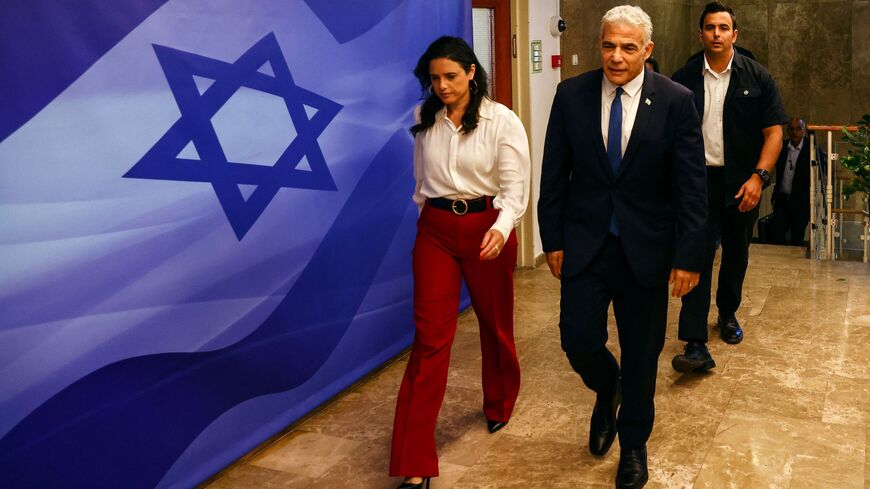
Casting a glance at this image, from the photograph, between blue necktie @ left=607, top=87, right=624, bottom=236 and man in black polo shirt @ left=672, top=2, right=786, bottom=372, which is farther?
man in black polo shirt @ left=672, top=2, right=786, bottom=372

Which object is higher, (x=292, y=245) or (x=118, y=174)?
(x=118, y=174)

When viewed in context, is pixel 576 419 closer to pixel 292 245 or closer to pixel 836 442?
pixel 836 442

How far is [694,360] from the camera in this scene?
14.3ft

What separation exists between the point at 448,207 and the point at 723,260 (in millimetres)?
1958

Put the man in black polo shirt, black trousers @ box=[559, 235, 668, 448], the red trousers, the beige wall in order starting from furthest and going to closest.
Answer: the beige wall → the man in black polo shirt → the red trousers → black trousers @ box=[559, 235, 668, 448]

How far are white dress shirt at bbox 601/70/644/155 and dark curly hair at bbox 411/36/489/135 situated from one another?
20.7 inches

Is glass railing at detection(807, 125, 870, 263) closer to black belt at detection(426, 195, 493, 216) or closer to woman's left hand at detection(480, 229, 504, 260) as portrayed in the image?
black belt at detection(426, 195, 493, 216)

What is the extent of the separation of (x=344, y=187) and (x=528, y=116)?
255 centimetres

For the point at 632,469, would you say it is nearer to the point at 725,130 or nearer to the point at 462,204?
the point at 462,204

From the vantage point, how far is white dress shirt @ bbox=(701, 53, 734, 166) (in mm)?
4348

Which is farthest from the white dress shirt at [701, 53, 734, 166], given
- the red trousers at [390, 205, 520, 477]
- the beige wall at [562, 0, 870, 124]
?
the beige wall at [562, 0, 870, 124]

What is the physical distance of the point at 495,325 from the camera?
3.70 m

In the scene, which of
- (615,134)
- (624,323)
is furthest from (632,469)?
(615,134)

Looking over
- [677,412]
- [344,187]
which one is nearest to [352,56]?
→ [344,187]
